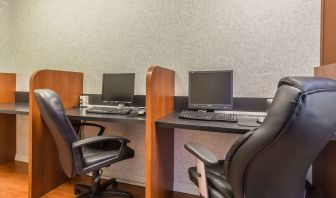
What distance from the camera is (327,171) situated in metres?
1.53

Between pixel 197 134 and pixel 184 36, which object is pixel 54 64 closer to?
pixel 184 36

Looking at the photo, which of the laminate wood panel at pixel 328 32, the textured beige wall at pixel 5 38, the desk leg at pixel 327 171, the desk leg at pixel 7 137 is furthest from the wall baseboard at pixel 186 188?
the textured beige wall at pixel 5 38

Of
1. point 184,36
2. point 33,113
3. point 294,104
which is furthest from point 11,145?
point 294,104

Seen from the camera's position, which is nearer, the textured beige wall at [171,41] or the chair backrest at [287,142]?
the chair backrest at [287,142]

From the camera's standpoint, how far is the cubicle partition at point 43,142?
1972mm

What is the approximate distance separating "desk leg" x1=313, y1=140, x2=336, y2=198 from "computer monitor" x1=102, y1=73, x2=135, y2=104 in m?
1.60

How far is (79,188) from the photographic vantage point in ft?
6.82

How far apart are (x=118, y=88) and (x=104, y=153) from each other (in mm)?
717

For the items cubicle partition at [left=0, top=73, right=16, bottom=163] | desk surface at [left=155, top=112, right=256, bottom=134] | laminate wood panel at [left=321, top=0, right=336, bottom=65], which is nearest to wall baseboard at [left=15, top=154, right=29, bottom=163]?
cubicle partition at [left=0, top=73, right=16, bottom=163]

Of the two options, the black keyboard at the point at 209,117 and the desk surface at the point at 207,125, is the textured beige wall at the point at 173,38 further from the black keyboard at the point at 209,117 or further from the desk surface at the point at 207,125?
the desk surface at the point at 207,125

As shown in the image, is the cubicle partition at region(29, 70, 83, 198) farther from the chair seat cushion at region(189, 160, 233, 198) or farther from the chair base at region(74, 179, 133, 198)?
the chair seat cushion at region(189, 160, 233, 198)

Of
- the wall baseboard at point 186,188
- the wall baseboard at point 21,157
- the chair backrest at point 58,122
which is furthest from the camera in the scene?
the wall baseboard at point 21,157

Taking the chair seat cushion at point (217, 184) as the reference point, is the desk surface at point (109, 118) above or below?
above

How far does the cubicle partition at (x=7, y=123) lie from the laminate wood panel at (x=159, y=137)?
2.15m
